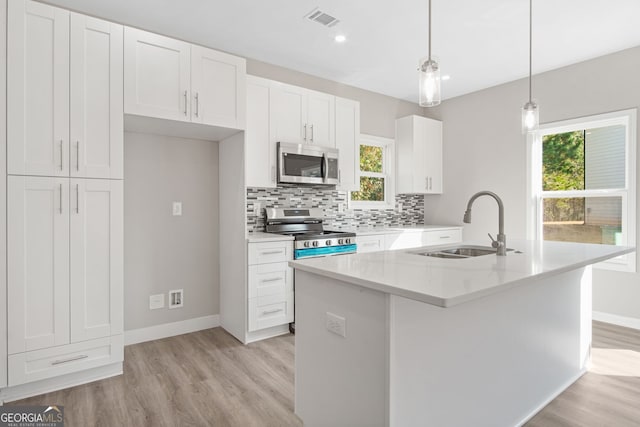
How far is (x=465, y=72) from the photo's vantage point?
4098mm

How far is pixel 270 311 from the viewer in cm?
321

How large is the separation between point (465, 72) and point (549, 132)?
1.19 meters

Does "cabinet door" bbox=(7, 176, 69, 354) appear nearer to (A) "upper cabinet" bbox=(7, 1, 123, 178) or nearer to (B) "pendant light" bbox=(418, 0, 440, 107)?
(A) "upper cabinet" bbox=(7, 1, 123, 178)

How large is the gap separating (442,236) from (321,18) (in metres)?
3.05

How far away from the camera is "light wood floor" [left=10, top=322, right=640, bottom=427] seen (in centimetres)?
201

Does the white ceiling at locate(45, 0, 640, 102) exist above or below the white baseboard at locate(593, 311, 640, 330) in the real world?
above

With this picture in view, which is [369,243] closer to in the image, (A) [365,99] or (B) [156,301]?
(A) [365,99]

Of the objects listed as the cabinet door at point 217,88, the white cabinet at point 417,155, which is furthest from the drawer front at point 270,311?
the white cabinet at point 417,155

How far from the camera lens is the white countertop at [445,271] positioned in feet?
4.04

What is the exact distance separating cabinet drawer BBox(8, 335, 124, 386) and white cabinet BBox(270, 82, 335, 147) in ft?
7.16

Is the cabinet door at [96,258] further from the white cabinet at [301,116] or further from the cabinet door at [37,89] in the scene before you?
the white cabinet at [301,116]

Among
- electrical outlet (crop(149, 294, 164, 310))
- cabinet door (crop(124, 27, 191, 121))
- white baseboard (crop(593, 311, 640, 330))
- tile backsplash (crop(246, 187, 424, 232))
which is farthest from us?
tile backsplash (crop(246, 187, 424, 232))

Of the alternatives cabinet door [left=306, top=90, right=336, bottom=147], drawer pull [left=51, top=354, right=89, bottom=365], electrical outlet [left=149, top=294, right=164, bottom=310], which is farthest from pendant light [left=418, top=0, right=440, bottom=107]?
electrical outlet [left=149, top=294, right=164, bottom=310]

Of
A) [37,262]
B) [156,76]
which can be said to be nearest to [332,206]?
[156,76]
